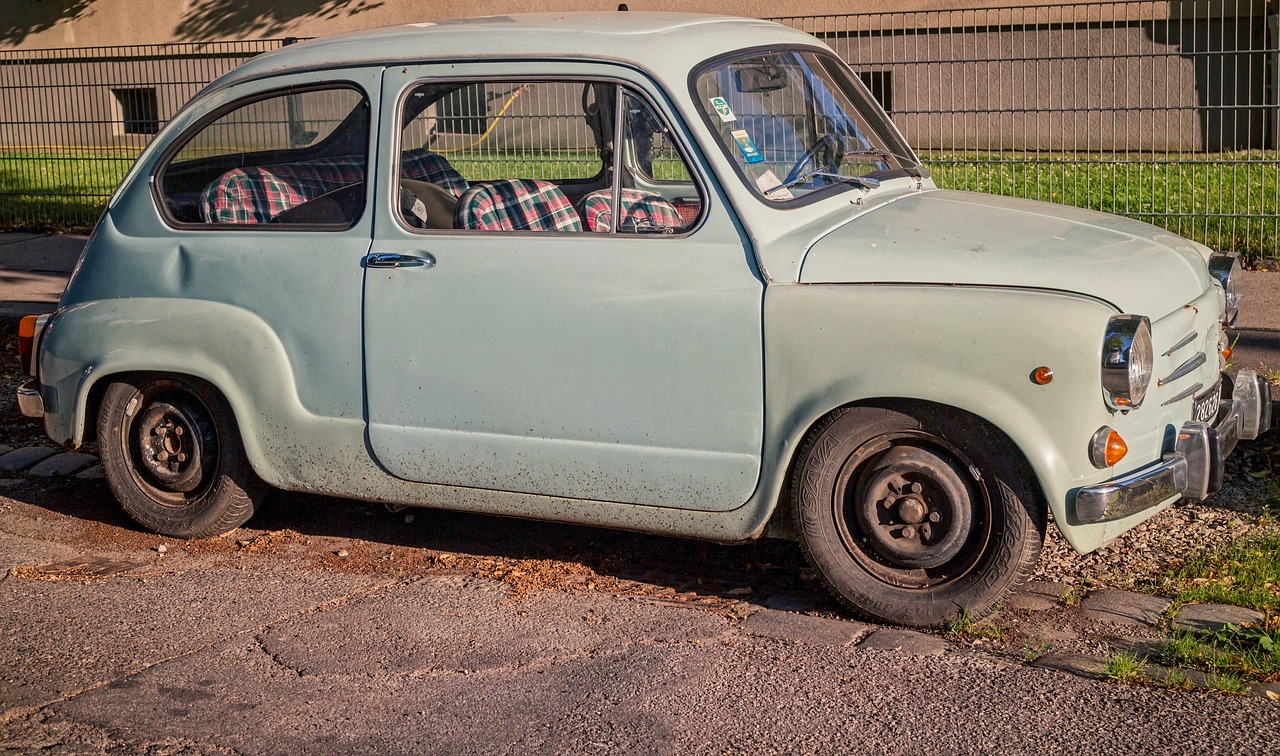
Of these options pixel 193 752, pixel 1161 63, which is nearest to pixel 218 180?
pixel 193 752

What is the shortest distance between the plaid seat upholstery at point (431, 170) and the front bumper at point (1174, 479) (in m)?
2.39

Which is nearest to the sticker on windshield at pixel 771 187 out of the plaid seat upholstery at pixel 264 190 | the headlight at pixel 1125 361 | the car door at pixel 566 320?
the car door at pixel 566 320

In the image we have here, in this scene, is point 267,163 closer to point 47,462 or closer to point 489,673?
point 47,462

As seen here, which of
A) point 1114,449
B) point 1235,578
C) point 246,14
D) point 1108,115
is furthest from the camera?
point 246,14

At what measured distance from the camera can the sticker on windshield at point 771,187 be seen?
14.3 feet

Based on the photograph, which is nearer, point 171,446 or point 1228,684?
point 1228,684

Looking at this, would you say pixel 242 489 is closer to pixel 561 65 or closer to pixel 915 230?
pixel 561 65

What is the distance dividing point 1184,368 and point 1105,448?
516 millimetres

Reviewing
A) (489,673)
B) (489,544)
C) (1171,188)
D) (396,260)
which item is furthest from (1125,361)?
(1171,188)

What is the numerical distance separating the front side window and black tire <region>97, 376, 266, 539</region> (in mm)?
1185

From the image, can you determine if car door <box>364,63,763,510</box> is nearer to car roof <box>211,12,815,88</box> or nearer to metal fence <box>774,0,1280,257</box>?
car roof <box>211,12,815,88</box>

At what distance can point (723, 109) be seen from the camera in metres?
4.49

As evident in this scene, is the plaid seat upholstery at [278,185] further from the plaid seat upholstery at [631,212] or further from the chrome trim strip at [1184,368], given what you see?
the chrome trim strip at [1184,368]

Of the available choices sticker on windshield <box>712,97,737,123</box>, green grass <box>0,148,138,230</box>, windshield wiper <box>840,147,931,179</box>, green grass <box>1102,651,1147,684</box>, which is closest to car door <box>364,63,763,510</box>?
sticker on windshield <box>712,97,737,123</box>
